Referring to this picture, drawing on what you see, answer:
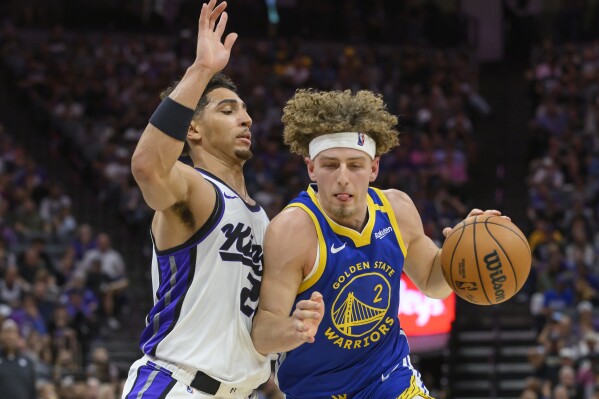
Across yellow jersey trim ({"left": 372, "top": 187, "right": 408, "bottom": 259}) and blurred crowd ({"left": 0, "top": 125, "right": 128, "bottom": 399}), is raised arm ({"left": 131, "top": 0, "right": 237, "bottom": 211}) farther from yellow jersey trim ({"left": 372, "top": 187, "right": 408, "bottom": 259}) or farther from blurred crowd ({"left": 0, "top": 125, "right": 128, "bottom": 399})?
blurred crowd ({"left": 0, "top": 125, "right": 128, "bottom": 399})

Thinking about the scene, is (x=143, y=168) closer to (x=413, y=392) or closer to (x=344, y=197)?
(x=344, y=197)

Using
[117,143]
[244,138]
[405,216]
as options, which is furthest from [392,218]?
[117,143]

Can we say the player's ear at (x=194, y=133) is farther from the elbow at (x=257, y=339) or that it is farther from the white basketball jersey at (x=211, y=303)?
the elbow at (x=257, y=339)

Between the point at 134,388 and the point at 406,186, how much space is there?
1220 cm

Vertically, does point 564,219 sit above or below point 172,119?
A: above

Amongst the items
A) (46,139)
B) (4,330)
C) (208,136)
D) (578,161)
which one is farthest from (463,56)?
(208,136)

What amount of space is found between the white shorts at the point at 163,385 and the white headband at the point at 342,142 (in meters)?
1.20

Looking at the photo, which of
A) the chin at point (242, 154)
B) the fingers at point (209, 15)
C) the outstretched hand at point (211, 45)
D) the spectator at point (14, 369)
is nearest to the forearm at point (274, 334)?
the chin at point (242, 154)

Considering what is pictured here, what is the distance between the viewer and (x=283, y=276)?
5023mm

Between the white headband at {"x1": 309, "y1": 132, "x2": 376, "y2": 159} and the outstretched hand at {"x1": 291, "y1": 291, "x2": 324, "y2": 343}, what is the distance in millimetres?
838

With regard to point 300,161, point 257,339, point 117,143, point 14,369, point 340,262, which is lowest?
point 257,339

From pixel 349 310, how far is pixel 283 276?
360mm

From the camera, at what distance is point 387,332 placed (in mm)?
5277

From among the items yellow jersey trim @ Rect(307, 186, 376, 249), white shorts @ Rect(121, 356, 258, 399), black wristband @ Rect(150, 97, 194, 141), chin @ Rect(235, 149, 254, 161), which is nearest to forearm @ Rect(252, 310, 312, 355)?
white shorts @ Rect(121, 356, 258, 399)
